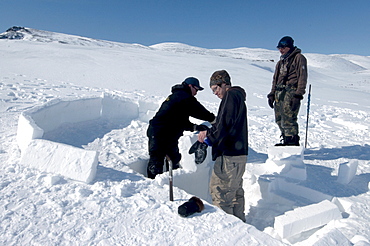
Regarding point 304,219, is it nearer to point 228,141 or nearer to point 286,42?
point 228,141

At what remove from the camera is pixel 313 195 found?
3535mm

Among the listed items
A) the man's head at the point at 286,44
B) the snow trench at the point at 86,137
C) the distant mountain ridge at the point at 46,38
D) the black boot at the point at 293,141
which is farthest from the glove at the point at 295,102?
the distant mountain ridge at the point at 46,38

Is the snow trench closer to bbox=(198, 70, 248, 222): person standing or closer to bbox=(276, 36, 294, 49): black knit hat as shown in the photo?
bbox=(198, 70, 248, 222): person standing

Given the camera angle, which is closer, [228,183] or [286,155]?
[228,183]

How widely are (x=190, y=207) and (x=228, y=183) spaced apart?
0.82m

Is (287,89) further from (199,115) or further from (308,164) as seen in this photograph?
(199,115)

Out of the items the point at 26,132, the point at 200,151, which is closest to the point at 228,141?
the point at 200,151

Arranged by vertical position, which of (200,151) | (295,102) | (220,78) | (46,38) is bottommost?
(200,151)

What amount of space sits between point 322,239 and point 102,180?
1981 millimetres

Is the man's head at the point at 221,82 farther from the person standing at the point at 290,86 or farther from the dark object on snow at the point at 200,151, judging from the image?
the person standing at the point at 290,86

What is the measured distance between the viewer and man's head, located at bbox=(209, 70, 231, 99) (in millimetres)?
2926

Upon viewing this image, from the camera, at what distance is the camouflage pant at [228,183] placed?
9.82ft

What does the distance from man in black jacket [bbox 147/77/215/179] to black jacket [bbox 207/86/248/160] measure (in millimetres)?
927

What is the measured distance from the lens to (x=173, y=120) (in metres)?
3.94
